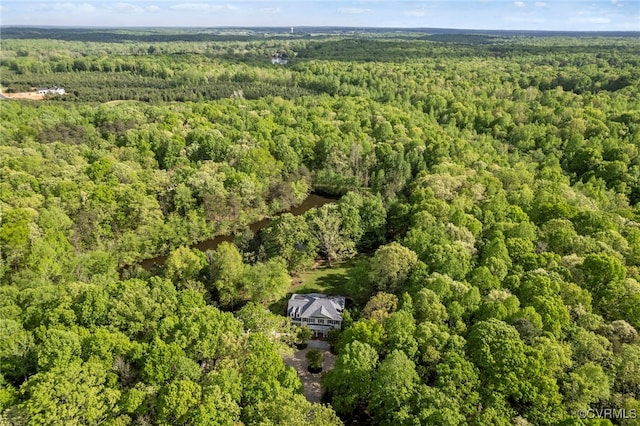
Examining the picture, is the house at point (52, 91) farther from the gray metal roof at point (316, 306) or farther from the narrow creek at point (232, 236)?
the gray metal roof at point (316, 306)

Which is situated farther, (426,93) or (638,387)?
(426,93)

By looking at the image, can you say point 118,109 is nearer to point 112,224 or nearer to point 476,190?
point 112,224

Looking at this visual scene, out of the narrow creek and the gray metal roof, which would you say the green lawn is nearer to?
the gray metal roof

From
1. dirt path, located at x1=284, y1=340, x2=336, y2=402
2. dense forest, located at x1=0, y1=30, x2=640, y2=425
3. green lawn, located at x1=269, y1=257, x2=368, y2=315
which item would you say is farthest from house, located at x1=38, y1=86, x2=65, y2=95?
dirt path, located at x1=284, y1=340, x2=336, y2=402

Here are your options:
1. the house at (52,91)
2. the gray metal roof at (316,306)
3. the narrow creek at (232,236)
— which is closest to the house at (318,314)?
the gray metal roof at (316,306)

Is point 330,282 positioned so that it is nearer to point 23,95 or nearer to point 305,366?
point 305,366

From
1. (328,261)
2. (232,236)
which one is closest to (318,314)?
(328,261)

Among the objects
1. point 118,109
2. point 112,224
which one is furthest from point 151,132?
point 112,224
